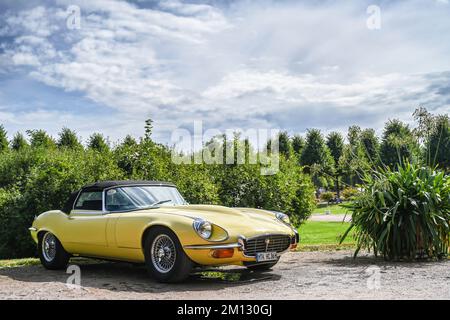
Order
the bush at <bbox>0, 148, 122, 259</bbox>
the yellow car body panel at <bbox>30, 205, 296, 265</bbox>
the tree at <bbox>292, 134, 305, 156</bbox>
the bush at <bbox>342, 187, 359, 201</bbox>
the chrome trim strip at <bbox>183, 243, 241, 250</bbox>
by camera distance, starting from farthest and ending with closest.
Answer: the tree at <bbox>292, 134, 305, 156</bbox> → the bush at <bbox>0, 148, 122, 259</bbox> → the bush at <bbox>342, 187, 359, 201</bbox> → the yellow car body panel at <bbox>30, 205, 296, 265</bbox> → the chrome trim strip at <bbox>183, 243, 241, 250</bbox>

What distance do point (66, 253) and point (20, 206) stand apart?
485cm

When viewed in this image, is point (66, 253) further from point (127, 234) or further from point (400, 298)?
point (400, 298)

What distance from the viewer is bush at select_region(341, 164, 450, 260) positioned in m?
9.34

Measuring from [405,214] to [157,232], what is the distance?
15.7ft

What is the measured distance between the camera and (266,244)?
7402 millimetres

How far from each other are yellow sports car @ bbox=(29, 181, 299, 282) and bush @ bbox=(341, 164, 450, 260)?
1909 millimetres

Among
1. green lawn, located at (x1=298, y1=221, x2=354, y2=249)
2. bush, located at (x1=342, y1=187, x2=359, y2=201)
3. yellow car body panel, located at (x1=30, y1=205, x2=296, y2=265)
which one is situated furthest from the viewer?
green lawn, located at (x1=298, y1=221, x2=354, y2=249)

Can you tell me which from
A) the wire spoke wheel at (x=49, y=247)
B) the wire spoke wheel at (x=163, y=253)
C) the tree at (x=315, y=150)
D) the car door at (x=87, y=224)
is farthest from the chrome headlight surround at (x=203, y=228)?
the tree at (x=315, y=150)

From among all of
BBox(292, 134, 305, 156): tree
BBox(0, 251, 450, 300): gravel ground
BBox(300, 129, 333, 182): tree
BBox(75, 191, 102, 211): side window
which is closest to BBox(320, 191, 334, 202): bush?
BBox(300, 129, 333, 182): tree

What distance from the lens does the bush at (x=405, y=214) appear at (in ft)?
30.7

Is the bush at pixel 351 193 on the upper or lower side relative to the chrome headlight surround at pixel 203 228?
upper

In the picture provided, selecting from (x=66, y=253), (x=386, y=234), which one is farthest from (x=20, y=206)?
(x=386, y=234)

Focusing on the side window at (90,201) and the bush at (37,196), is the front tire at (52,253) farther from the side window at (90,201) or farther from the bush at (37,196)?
the bush at (37,196)

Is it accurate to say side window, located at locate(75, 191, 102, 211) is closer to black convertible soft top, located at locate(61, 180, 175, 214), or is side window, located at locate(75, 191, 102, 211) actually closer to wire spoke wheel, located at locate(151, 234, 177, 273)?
black convertible soft top, located at locate(61, 180, 175, 214)
